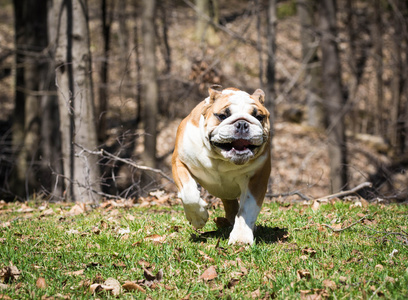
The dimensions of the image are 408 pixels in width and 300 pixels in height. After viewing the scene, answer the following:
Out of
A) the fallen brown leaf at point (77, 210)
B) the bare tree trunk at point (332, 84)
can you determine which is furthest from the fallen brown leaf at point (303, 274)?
the bare tree trunk at point (332, 84)

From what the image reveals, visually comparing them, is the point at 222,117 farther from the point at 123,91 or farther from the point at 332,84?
the point at 123,91

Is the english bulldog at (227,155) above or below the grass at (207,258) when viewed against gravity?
above

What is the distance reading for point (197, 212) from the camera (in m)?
4.46

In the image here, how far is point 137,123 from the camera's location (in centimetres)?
1895

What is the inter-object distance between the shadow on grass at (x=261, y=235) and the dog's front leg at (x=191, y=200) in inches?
15.5

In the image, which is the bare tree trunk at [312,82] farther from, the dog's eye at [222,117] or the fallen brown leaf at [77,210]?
the dog's eye at [222,117]

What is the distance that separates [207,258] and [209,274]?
1.23 ft

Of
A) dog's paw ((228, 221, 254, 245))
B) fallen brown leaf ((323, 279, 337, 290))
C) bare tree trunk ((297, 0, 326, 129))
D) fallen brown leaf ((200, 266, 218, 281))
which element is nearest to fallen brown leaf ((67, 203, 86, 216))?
dog's paw ((228, 221, 254, 245))

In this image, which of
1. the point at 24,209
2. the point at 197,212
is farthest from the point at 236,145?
the point at 24,209

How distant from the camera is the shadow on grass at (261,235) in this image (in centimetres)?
485

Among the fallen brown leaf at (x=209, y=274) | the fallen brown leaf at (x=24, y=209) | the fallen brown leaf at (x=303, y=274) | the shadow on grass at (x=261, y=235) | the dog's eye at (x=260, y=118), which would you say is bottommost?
the fallen brown leaf at (x=24, y=209)

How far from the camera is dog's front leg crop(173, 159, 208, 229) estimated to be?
14.5 ft

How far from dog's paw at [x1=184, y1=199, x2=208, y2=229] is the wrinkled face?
526 millimetres

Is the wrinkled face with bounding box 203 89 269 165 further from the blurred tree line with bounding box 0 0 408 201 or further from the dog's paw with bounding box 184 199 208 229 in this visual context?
the blurred tree line with bounding box 0 0 408 201
